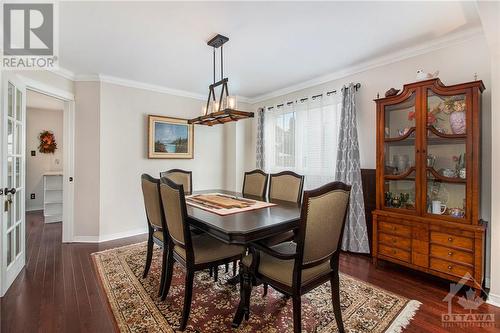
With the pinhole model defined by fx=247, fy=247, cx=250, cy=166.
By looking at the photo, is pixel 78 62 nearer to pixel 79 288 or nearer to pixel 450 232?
pixel 79 288

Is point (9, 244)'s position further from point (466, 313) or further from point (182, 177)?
point (466, 313)

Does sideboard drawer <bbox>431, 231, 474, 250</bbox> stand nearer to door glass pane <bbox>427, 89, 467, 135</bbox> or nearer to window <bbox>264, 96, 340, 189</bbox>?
door glass pane <bbox>427, 89, 467, 135</bbox>

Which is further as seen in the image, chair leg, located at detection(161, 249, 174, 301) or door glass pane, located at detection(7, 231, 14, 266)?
door glass pane, located at detection(7, 231, 14, 266)

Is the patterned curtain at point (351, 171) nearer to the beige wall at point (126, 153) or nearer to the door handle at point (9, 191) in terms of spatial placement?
the beige wall at point (126, 153)

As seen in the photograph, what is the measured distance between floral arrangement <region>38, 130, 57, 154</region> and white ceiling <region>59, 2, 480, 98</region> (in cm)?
320

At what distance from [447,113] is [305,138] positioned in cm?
186

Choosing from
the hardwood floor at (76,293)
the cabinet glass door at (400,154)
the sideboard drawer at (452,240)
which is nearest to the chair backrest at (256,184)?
the hardwood floor at (76,293)

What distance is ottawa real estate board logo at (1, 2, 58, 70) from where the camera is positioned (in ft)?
6.67

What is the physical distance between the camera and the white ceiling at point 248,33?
202 centimetres

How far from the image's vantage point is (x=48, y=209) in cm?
488

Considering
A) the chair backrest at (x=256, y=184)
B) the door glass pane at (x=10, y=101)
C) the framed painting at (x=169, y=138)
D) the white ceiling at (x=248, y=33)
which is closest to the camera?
the white ceiling at (x=248, y=33)

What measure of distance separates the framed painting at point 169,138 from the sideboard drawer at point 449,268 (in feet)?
12.4

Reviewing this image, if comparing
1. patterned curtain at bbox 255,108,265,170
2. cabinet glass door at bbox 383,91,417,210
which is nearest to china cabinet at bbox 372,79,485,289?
cabinet glass door at bbox 383,91,417,210

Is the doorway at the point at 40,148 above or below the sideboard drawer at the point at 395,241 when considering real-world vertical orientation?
above
